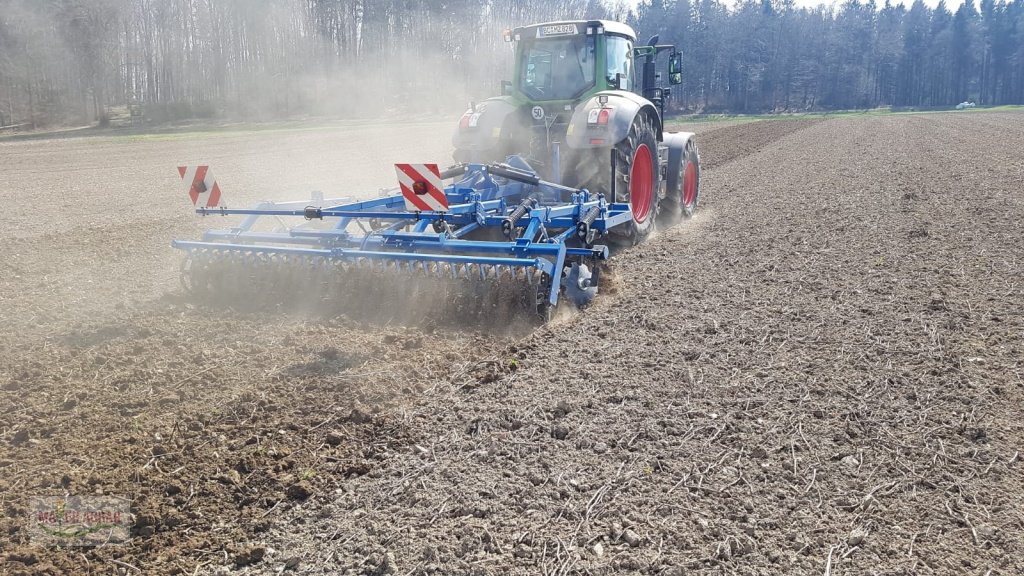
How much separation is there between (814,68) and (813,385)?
70.5 metres

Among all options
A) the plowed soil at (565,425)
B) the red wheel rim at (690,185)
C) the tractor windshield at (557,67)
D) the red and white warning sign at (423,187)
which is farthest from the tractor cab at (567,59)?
the red and white warning sign at (423,187)

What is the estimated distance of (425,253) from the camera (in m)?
5.64

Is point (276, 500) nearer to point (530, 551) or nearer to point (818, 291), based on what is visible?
point (530, 551)

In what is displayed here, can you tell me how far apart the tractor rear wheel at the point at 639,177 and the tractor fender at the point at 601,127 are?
→ 6.1 inches

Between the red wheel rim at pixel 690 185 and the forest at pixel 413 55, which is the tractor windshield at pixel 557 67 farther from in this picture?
the red wheel rim at pixel 690 185

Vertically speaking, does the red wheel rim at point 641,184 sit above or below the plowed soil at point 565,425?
above

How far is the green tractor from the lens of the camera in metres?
7.27

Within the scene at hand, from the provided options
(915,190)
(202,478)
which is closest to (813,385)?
(202,478)

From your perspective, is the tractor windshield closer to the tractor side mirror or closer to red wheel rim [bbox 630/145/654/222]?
red wheel rim [bbox 630/145/654/222]

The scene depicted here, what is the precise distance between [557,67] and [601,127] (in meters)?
1.24

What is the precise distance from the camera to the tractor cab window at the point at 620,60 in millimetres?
7914

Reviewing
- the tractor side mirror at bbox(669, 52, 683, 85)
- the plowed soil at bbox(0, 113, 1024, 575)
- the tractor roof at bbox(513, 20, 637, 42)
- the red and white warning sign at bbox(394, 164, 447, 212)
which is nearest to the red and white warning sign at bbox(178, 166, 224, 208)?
the plowed soil at bbox(0, 113, 1024, 575)

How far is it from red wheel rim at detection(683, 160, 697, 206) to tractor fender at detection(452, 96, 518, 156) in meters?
2.72

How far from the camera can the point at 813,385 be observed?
3963mm
